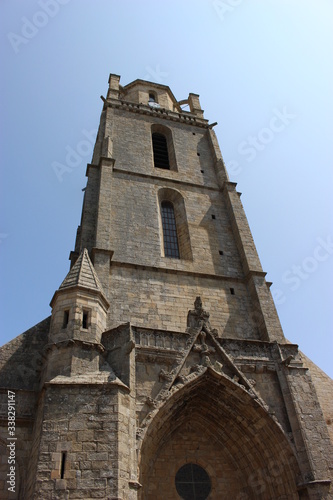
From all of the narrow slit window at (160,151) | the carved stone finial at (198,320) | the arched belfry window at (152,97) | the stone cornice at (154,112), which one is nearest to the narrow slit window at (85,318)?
the carved stone finial at (198,320)

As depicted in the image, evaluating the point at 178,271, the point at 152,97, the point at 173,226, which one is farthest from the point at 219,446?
the point at 152,97

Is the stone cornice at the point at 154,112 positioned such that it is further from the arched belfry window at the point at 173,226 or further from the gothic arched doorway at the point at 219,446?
the gothic arched doorway at the point at 219,446

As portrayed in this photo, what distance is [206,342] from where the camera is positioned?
10180mm

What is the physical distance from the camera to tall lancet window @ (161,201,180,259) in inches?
571

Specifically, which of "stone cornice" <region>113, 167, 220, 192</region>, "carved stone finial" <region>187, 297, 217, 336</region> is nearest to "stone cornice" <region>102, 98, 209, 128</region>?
"stone cornice" <region>113, 167, 220, 192</region>

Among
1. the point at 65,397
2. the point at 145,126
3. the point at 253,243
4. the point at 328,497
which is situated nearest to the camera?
the point at 65,397

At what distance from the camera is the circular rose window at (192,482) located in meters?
9.06

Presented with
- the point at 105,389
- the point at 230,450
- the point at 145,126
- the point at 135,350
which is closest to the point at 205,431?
the point at 230,450

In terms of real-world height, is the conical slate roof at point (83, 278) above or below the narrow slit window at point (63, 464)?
above

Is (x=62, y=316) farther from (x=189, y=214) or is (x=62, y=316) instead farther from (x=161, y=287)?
(x=189, y=214)

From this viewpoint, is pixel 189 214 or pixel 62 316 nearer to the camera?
pixel 62 316

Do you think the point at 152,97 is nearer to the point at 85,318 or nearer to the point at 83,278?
the point at 83,278

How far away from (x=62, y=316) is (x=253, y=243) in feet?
26.1

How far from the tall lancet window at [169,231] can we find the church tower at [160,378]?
68mm
